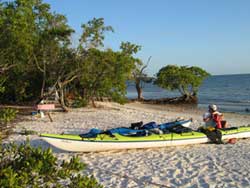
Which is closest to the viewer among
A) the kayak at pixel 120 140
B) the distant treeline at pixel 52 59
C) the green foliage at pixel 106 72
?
the kayak at pixel 120 140

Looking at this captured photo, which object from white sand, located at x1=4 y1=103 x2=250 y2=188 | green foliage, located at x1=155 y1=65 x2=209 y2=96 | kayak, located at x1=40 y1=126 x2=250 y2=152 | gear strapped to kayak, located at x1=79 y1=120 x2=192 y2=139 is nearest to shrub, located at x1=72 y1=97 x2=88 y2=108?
white sand, located at x1=4 y1=103 x2=250 y2=188

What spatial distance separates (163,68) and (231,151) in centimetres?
2913

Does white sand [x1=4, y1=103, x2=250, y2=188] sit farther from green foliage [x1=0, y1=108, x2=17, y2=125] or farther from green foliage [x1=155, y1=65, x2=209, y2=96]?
green foliage [x1=155, y1=65, x2=209, y2=96]

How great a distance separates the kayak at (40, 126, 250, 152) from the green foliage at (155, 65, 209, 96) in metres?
25.0

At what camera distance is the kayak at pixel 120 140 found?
816 cm

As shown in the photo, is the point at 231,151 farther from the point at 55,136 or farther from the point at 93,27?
the point at 93,27

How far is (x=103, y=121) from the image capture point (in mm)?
15312

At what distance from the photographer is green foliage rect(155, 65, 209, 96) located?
35250 millimetres

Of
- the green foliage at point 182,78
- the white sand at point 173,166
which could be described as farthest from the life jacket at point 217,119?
the green foliage at point 182,78

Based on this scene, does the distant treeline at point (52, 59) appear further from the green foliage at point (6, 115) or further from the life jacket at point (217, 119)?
the green foliage at point (6, 115)

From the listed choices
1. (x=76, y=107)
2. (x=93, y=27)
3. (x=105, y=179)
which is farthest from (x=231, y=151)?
(x=76, y=107)

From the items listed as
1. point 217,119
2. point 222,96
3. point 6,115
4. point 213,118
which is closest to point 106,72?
point 213,118

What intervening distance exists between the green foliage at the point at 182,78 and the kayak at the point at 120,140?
25037 millimetres

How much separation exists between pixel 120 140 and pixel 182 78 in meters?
27.4
